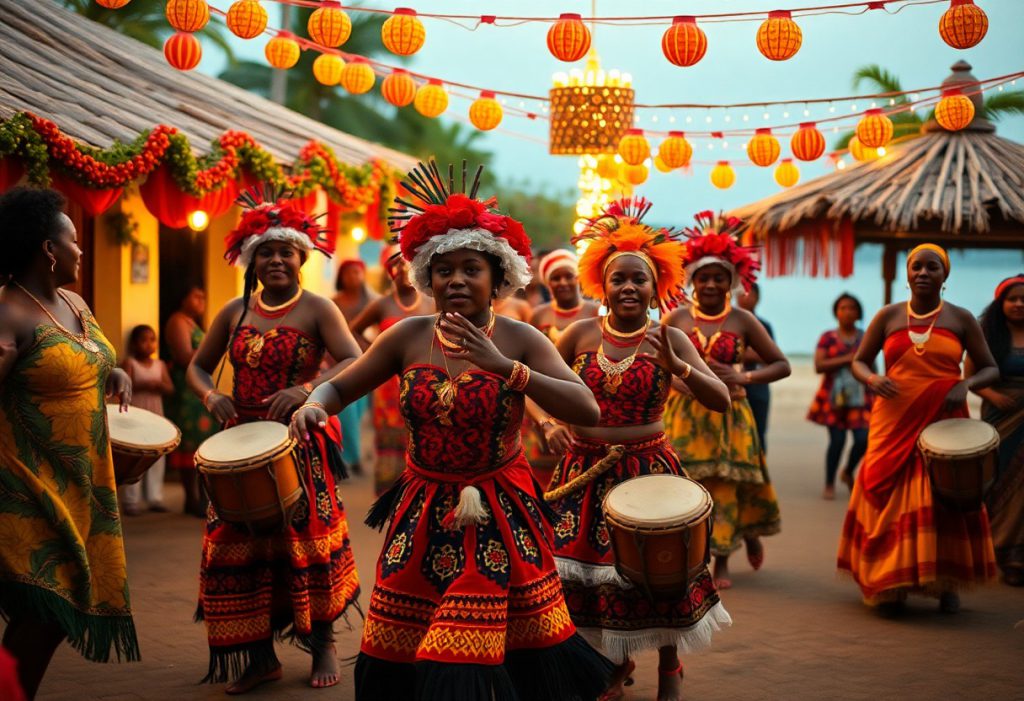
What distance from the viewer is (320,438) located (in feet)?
21.5

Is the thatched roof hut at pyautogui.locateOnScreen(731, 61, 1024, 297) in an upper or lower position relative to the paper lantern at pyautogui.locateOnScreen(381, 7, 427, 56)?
lower

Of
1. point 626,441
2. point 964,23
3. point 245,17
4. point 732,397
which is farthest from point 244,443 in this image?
point 964,23

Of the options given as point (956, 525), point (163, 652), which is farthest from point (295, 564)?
point (956, 525)

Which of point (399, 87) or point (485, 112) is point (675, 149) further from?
point (399, 87)

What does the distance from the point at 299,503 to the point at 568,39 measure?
6062mm

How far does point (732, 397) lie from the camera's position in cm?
878

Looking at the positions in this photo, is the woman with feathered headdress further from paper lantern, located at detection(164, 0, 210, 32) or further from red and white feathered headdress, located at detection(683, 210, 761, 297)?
paper lantern, located at detection(164, 0, 210, 32)

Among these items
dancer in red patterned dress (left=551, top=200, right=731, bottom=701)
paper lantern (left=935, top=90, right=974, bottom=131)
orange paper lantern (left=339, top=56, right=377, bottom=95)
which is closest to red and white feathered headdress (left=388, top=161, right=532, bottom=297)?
dancer in red patterned dress (left=551, top=200, right=731, bottom=701)

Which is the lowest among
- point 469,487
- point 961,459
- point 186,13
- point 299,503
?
point 299,503

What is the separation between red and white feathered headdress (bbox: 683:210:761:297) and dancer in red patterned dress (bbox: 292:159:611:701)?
3855 mm

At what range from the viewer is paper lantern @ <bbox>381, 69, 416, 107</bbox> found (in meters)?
13.0

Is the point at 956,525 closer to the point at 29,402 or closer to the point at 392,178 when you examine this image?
the point at 29,402

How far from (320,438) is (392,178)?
7.41 meters

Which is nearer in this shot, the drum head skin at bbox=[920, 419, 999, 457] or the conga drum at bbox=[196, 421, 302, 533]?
the conga drum at bbox=[196, 421, 302, 533]
